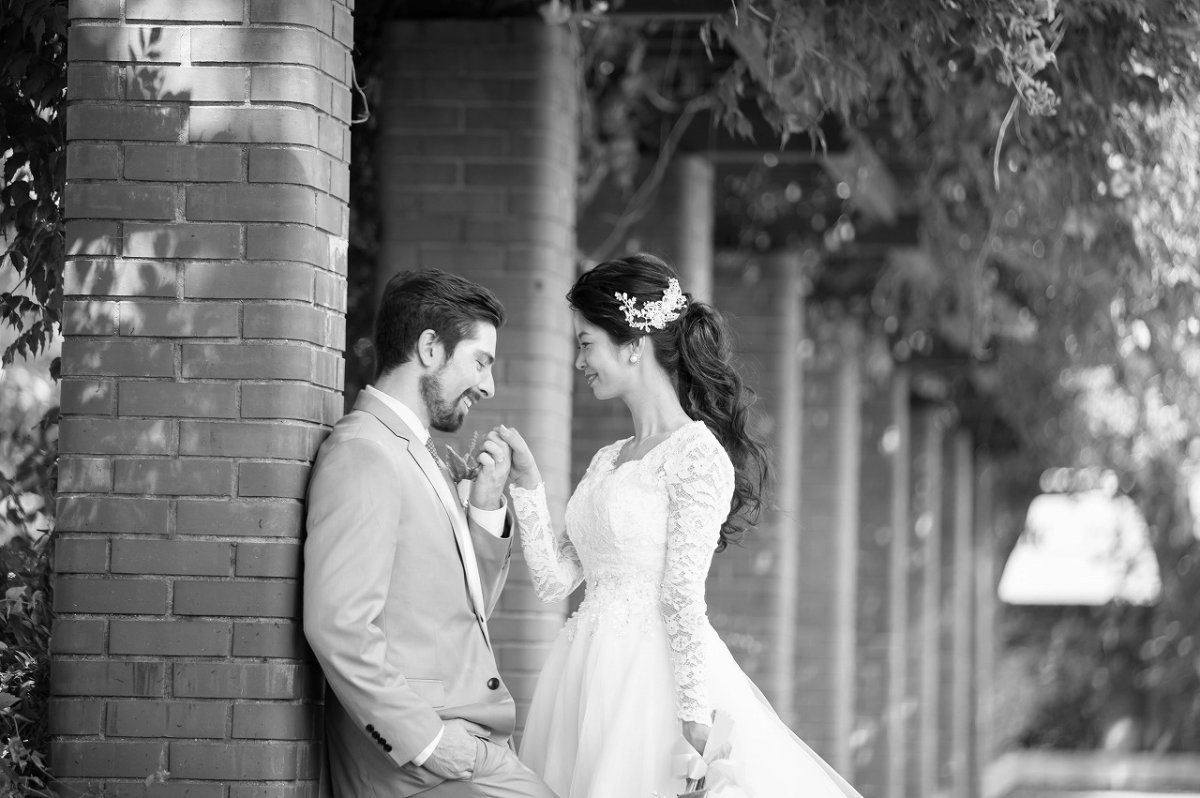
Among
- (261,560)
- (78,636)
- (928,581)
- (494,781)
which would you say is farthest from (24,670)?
(928,581)

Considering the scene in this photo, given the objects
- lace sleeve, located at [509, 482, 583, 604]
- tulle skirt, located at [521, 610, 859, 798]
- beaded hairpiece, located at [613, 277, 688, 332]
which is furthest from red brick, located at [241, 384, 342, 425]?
tulle skirt, located at [521, 610, 859, 798]

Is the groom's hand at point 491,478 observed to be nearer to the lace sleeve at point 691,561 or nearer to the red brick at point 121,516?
the lace sleeve at point 691,561

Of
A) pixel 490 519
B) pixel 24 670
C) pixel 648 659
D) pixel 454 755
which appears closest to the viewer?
pixel 454 755

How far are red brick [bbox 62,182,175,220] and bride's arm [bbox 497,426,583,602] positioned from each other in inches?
43.0

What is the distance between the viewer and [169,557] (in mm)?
3861

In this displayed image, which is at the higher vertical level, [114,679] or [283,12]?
[283,12]

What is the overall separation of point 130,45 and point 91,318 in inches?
25.0

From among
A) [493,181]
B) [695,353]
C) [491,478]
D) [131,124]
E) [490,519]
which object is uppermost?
[493,181]

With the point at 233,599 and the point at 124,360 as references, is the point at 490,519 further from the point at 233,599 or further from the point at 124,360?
the point at 124,360

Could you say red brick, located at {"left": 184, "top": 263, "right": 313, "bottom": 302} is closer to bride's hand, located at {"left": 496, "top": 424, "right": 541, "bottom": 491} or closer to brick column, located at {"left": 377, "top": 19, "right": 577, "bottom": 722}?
bride's hand, located at {"left": 496, "top": 424, "right": 541, "bottom": 491}

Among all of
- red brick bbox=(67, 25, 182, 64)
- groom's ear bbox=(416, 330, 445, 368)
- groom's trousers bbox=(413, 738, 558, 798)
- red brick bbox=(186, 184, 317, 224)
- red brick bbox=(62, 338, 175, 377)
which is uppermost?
red brick bbox=(67, 25, 182, 64)

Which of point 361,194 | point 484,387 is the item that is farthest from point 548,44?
point 484,387

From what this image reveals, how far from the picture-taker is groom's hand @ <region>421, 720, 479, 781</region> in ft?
12.4

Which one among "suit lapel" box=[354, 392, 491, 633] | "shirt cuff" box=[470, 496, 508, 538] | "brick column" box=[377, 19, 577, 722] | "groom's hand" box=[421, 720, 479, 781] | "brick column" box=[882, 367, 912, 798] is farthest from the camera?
"brick column" box=[882, 367, 912, 798]
